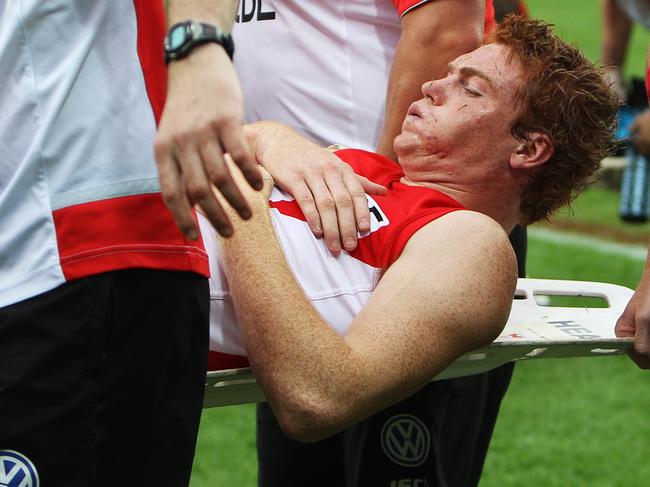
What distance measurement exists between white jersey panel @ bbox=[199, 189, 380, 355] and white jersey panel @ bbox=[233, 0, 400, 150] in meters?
0.48

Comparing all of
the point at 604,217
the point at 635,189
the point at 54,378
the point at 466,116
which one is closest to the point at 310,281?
the point at 466,116

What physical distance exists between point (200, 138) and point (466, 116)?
1324 mm

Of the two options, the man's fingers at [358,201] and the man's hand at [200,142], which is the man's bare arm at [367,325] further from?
the man's hand at [200,142]

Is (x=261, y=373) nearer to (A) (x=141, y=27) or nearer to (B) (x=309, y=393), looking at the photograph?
(B) (x=309, y=393)

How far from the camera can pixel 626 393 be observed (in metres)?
5.29

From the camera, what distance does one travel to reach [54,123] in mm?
1781

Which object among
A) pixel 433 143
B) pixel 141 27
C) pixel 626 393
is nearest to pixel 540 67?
pixel 433 143

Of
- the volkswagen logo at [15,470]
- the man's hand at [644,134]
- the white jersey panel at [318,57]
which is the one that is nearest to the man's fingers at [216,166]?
the volkswagen logo at [15,470]

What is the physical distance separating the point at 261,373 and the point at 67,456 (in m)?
0.48

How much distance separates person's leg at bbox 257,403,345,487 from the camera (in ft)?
10.0

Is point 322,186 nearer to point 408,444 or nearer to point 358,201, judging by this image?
point 358,201

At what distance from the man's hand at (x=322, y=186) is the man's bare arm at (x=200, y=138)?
920mm

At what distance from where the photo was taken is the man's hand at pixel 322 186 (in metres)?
2.51

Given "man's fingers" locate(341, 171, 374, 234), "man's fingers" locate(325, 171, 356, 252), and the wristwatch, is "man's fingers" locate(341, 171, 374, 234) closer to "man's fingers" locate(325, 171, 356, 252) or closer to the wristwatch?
"man's fingers" locate(325, 171, 356, 252)
